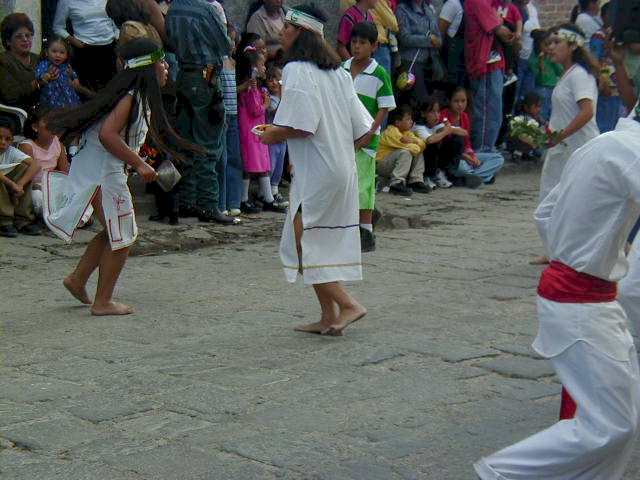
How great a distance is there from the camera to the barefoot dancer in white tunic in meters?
7.04

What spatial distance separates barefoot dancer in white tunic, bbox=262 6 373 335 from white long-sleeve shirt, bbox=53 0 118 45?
14.1ft

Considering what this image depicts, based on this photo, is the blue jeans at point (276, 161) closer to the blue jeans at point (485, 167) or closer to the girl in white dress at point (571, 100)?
the blue jeans at point (485, 167)

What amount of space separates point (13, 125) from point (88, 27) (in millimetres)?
1340

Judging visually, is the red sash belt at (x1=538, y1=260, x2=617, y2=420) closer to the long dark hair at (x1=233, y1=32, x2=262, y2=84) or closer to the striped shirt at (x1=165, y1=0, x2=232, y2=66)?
the striped shirt at (x1=165, y1=0, x2=232, y2=66)

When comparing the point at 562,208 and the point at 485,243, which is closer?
the point at 562,208

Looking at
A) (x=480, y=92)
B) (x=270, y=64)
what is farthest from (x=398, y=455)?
(x=480, y=92)

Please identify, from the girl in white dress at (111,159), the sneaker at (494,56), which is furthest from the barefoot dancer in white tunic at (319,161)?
the sneaker at (494,56)

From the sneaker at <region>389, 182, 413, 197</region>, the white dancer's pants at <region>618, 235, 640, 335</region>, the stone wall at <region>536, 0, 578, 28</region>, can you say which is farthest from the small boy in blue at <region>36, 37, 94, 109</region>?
the stone wall at <region>536, 0, 578, 28</region>

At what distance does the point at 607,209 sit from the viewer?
416 cm

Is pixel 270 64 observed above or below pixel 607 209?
below

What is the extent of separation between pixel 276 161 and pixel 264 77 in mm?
810

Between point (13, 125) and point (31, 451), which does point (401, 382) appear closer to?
point (31, 451)

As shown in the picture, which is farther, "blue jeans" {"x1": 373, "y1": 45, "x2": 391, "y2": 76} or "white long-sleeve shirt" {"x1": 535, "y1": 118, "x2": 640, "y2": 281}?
"blue jeans" {"x1": 373, "y1": 45, "x2": 391, "y2": 76}

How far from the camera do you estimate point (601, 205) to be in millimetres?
4160
